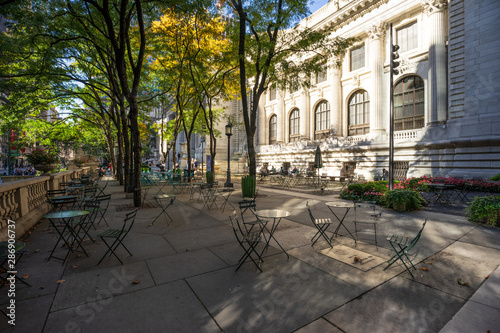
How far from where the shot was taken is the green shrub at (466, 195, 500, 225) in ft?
22.5

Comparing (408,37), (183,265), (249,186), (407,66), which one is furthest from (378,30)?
(183,265)

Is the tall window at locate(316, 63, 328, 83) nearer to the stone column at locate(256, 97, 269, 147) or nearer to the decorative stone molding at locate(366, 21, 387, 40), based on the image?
the decorative stone molding at locate(366, 21, 387, 40)

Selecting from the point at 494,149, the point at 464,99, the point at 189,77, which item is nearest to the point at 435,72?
the point at 464,99

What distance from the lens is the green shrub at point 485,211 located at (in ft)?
22.5

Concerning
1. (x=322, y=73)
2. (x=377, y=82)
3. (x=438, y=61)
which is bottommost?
(x=322, y=73)

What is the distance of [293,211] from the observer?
29.9 feet

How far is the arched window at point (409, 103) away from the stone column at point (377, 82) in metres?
1.19

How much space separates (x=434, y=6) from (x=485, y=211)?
21.1 metres

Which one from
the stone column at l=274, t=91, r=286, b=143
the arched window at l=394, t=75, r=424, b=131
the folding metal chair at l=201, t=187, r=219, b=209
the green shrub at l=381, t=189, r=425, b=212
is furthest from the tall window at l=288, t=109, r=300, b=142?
the green shrub at l=381, t=189, r=425, b=212

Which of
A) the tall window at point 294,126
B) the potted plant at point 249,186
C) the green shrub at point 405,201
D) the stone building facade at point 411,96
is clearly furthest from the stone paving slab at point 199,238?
the tall window at point 294,126

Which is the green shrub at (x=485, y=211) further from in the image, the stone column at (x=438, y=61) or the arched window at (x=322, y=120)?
the arched window at (x=322, y=120)

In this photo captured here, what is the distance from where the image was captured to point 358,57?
2800 centimetres

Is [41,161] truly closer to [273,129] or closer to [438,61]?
[438,61]

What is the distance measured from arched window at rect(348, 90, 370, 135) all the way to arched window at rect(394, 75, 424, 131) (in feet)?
10.8
